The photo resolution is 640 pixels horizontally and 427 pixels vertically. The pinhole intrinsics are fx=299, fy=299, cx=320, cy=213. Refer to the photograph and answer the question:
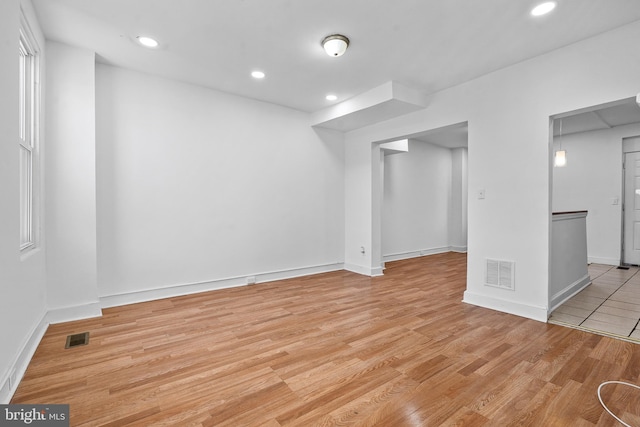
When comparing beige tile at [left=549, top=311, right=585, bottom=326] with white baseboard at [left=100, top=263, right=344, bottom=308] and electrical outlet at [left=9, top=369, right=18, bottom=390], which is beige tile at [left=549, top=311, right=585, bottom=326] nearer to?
white baseboard at [left=100, top=263, right=344, bottom=308]

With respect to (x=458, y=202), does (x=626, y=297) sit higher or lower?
lower

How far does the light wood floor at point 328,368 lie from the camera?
1694 mm

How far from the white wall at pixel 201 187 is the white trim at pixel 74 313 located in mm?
320

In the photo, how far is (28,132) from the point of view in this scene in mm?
2584

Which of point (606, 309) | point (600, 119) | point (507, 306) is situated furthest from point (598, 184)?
point (507, 306)

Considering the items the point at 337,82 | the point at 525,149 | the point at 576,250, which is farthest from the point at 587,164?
the point at 337,82

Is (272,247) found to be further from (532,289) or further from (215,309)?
(532,289)

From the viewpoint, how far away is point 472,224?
3.71 m


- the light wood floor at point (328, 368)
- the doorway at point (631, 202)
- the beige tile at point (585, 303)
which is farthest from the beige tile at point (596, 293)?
the doorway at point (631, 202)

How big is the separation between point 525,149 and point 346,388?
304 cm

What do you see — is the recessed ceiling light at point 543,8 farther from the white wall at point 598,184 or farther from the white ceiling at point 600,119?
the white wall at point 598,184

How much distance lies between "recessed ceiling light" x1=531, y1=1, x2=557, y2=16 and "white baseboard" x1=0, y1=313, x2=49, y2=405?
175 inches

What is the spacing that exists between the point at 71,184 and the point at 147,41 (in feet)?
5.38

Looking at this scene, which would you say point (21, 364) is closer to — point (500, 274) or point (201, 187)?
point (201, 187)
